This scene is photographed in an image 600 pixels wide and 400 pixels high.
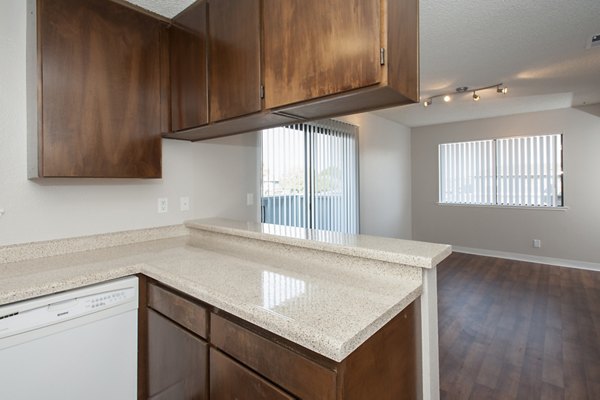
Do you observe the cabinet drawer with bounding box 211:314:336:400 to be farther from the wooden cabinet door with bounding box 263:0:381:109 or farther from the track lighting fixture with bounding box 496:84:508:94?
the track lighting fixture with bounding box 496:84:508:94

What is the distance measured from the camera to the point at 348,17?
1144mm

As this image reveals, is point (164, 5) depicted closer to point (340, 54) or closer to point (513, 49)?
point (340, 54)

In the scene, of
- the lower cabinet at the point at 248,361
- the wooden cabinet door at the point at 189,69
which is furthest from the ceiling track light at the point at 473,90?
the lower cabinet at the point at 248,361

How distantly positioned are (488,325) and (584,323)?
3.07 ft

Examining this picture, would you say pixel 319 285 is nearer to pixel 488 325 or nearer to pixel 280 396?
pixel 280 396

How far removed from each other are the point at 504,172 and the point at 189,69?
5.54 meters

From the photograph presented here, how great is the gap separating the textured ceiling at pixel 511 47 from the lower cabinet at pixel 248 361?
71.4 inches

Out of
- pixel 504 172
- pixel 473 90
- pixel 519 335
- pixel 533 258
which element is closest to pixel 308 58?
pixel 519 335

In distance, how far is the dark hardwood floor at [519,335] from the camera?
6.69 ft

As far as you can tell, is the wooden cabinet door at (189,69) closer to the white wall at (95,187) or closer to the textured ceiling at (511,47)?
the textured ceiling at (511,47)

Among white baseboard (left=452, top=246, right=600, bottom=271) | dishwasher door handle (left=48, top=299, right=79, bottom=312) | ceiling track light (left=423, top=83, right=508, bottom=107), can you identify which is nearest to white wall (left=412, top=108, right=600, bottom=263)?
white baseboard (left=452, top=246, right=600, bottom=271)

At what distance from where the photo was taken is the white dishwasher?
47.9 inches

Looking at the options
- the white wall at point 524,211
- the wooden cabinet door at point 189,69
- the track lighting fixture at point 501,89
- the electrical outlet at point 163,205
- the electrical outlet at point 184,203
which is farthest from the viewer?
the white wall at point 524,211

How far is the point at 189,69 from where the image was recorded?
1.85 metres
